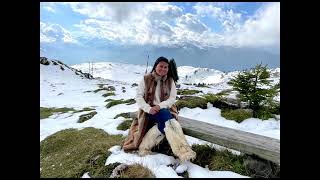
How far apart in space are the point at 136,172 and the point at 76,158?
2.80m

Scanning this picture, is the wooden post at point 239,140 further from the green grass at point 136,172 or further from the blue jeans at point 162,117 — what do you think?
the green grass at point 136,172

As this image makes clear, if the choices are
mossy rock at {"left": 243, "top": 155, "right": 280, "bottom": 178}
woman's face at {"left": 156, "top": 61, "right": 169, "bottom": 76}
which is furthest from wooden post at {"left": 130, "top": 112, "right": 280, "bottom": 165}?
woman's face at {"left": 156, "top": 61, "right": 169, "bottom": 76}

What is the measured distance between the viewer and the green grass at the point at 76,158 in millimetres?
7002

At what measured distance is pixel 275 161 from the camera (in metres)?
5.73

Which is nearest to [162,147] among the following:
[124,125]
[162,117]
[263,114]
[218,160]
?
[162,117]

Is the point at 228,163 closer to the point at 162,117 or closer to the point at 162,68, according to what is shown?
the point at 162,117

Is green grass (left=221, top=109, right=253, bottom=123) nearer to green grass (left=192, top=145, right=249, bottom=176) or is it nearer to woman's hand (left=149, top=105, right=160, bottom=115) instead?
green grass (left=192, top=145, right=249, bottom=176)

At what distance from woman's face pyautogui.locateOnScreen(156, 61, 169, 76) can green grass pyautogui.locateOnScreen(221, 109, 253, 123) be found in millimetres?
5929
